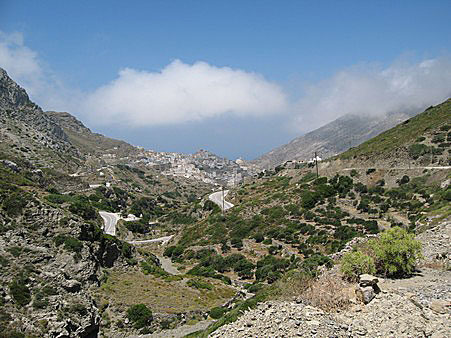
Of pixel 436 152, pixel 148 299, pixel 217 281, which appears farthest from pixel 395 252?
pixel 436 152

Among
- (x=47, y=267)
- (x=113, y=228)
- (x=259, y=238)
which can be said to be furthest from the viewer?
(x=113, y=228)

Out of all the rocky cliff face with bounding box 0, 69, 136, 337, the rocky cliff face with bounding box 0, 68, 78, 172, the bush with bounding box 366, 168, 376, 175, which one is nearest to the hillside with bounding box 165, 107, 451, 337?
the bush with bounding box 366, 168, 376, 175

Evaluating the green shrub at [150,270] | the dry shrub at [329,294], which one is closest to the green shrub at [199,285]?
the green shrub at [150,270]

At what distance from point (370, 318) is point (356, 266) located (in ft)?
10.0

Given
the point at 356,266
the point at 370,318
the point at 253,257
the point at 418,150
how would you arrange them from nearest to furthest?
the point at 370,318
the point at 356,266
the point at 253,257
the point at 418,150

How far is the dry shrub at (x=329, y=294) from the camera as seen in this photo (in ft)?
33.7

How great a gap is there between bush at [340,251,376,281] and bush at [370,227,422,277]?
1005 millimetres

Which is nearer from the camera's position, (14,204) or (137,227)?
(14,204)

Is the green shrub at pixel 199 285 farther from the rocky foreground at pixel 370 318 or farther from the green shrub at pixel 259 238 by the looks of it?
the rocky foreground at pixel 370 318

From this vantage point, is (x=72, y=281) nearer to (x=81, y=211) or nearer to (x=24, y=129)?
(x=81, y=211)

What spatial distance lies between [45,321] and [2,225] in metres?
10.1

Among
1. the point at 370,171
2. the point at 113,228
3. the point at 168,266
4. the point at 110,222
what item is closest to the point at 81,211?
the point at 168,266

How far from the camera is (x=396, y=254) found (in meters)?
13.1

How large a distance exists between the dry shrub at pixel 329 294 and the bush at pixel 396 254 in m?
2.61
